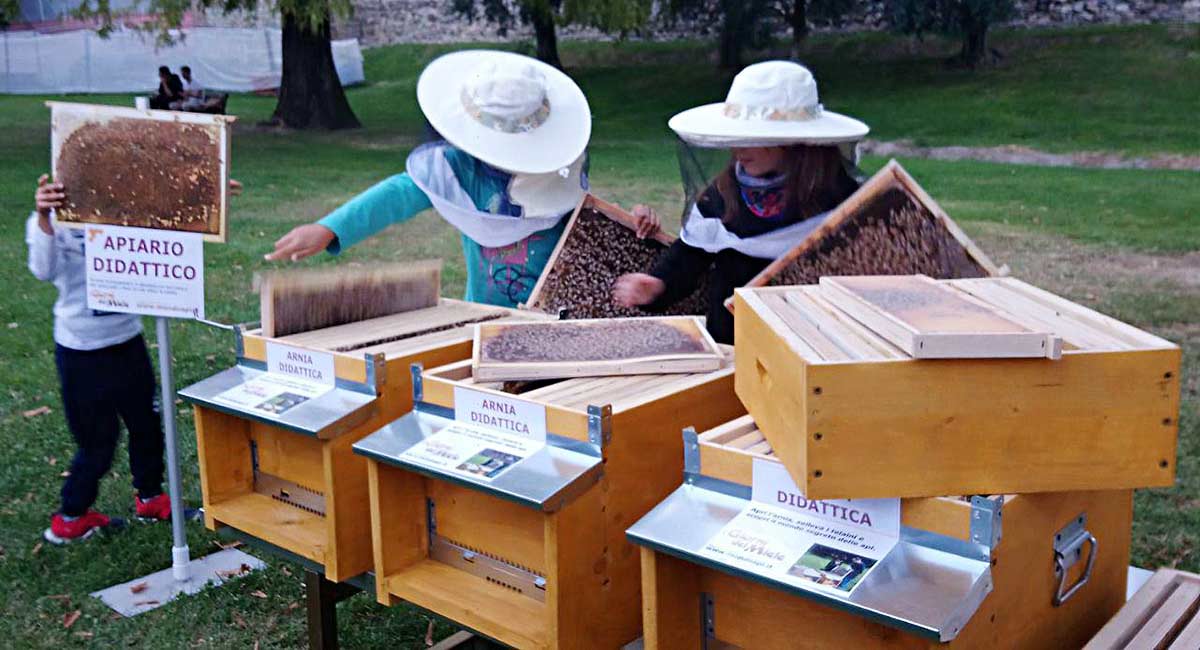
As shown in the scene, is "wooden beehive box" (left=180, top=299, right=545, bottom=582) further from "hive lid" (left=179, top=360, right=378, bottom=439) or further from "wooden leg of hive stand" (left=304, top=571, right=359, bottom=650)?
"wooden leg of hive stand" (left=304, top=571, right=359, bottom=650)

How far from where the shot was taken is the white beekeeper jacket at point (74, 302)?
13.2 ft

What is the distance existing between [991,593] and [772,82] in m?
1.56

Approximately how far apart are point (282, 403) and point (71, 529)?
2.32m

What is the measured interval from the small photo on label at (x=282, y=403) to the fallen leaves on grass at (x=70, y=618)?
1.77 metres

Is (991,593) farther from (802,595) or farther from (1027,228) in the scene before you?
(1027,228)

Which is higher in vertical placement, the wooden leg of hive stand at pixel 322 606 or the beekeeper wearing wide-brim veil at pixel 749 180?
the beekeeper wearing wide-brim veil at pixel 749 180

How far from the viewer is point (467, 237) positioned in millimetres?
3674

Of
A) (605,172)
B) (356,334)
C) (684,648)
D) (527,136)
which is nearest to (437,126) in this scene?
(527,136)

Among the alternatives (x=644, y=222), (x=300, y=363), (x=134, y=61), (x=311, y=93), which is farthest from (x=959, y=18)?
(x=300, y=363)

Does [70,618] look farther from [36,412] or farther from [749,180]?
[749,180]

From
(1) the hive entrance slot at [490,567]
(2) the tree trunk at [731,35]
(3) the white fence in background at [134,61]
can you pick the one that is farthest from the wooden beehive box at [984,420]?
(3) the white fence in background at [134,61]

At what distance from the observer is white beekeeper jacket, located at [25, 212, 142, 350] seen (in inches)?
159

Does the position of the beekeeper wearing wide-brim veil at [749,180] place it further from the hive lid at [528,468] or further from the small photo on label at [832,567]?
the small photo on label at [832,567]

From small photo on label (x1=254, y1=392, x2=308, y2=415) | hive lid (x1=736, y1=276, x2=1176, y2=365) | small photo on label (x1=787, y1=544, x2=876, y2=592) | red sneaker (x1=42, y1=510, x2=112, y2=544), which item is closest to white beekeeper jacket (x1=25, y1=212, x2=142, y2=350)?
red sneaker (x1=42, y1=510, x2=112, y2=544)
